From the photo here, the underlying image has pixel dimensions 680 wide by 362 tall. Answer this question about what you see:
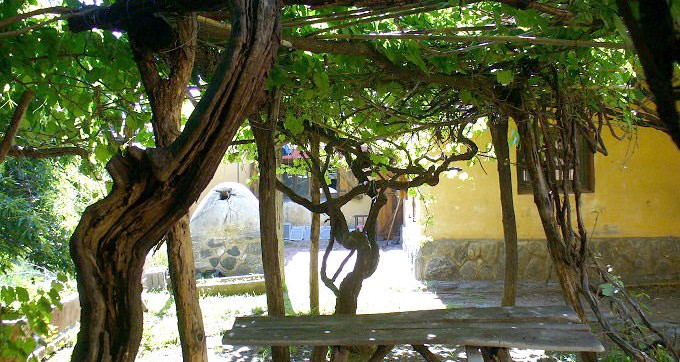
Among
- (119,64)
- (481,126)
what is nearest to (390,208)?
(481,126)

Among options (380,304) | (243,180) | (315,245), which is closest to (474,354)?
(315,245)

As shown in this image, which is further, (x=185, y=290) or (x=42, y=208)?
(x=42, y=208)

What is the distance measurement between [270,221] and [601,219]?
6.38 m

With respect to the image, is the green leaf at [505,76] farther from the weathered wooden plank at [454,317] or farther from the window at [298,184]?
the window at [298,184]

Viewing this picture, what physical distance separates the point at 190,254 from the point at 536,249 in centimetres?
667

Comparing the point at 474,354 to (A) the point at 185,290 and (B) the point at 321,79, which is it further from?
(B) the point at 321,79

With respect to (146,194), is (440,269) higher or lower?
lower

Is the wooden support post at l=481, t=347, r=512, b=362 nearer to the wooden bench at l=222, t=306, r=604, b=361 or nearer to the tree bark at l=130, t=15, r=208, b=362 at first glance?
the wooden bench at l=222, t=306, r=604, b=361

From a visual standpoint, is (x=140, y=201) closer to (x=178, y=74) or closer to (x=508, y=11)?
(x=178, y=74)

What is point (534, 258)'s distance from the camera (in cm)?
824

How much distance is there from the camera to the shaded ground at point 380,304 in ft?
17.2

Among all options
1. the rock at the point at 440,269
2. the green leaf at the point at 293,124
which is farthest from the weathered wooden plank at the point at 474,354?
the rock at the point at 440,269

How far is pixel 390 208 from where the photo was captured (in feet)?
51.3

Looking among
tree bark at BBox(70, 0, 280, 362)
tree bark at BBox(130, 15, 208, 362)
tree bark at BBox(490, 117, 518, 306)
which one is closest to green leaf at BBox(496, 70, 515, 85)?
tree bark at BBox(490, 117, 518, 306)
